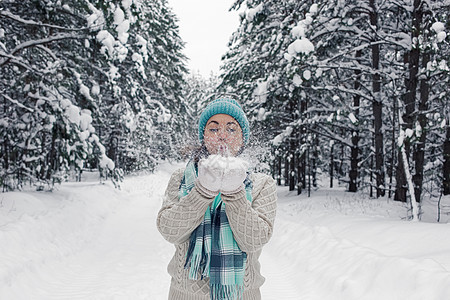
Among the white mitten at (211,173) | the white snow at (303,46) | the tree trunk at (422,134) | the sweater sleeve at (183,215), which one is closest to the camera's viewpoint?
the white mitten at (211,173)

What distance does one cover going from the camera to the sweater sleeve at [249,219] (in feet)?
5.25

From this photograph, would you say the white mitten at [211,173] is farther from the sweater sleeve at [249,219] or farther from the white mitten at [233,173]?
the sweater sleeve at [249,219]

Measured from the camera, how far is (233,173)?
1.42 metres

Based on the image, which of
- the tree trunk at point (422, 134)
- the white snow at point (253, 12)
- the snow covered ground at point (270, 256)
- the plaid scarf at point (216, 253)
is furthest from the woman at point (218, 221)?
the white snow at point (253, 12)

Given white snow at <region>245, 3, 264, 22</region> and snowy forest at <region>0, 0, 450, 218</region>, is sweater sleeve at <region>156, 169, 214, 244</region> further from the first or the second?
white snow at <region>245, 3, 264, 22</region>

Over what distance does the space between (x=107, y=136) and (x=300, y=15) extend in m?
20.3

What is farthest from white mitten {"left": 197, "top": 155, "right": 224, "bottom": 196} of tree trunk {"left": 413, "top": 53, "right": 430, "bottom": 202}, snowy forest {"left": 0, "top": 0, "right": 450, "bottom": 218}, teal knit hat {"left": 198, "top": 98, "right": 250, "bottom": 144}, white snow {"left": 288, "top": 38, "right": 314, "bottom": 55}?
tree trunk {"left": 413, "top": 53, "right": 430, "bottom": 202}

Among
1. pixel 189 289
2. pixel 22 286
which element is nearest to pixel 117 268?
pixel 22 286

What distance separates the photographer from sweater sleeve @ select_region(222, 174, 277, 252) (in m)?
1.60

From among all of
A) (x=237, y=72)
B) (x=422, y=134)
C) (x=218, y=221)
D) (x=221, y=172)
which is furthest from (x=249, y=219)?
(x=237, y=72)

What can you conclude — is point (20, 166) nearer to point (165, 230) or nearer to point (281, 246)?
point (281, 246)

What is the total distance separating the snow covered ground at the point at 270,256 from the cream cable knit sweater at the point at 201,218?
255 centimetres

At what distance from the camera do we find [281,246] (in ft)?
23.6

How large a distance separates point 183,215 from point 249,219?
34cm
